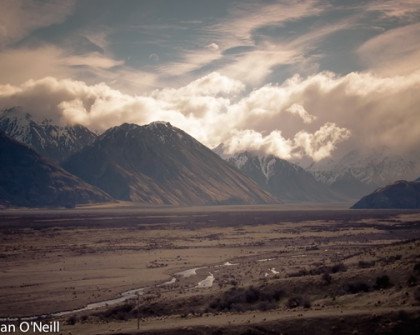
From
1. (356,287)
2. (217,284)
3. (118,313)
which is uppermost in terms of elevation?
(356,287)

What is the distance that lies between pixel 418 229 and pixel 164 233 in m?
96.0

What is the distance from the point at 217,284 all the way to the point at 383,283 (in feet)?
103

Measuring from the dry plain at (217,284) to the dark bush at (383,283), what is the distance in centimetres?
13

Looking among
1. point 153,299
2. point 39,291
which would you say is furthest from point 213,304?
point 39,291

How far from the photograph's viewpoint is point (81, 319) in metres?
57.2

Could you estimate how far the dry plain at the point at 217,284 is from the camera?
47531 millimetres

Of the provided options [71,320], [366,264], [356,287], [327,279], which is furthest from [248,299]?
[71,320]

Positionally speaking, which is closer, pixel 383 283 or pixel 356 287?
pixel 383 283

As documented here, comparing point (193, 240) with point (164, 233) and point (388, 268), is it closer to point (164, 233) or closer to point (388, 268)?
point (164, 233)

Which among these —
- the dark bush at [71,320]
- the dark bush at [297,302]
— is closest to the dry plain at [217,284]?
the dark bush at [297,302]

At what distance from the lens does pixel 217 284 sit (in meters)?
80.1

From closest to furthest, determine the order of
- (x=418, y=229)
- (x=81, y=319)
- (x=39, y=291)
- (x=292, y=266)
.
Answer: (x=81, y=319) → (x=39, y=291) → (x=292, y=266) → (x=418, y=229)

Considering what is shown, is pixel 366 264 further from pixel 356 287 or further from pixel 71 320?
pixel 71 320

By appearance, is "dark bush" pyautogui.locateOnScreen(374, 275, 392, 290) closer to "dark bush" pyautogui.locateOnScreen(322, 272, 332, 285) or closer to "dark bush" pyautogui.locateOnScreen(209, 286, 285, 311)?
"dark bush" pyautogui.locateOnScreen(322, 272, 332, 285)
